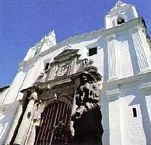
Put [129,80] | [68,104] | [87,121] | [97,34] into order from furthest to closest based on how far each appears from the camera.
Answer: [97,34], [68,104], [129,80], [87,121]

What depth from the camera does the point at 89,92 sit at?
9023mm

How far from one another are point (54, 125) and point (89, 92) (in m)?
3.32

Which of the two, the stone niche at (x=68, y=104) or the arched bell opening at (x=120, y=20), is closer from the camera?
the stone niche at (x=68, y=104)

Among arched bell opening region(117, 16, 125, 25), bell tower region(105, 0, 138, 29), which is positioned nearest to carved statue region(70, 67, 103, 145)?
bell tower region(105, 0, 138, 29)

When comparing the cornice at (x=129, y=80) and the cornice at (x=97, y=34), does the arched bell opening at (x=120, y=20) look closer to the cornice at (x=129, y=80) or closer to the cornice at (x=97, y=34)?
the cornice at (x=97, y=34)

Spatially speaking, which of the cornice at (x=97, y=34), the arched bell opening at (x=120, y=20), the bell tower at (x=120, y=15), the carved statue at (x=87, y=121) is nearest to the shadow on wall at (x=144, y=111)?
the carved statue at (x=87, y=121)

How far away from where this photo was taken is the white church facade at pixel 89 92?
9.09 m

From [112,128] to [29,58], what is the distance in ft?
35.8

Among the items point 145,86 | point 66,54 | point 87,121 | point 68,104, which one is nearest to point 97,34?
point 66,54

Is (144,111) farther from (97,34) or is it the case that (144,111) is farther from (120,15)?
(120,15)

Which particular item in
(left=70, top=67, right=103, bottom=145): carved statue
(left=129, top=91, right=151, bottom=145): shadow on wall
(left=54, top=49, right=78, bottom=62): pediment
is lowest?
(left=70, top=67, right=103, bottom=145): carved statue

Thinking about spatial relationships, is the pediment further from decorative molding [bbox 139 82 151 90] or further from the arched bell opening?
decorative molding [bbox 139 82 151 90]

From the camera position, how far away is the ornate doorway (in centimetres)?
1059

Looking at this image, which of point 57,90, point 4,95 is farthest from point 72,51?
point 4,95
